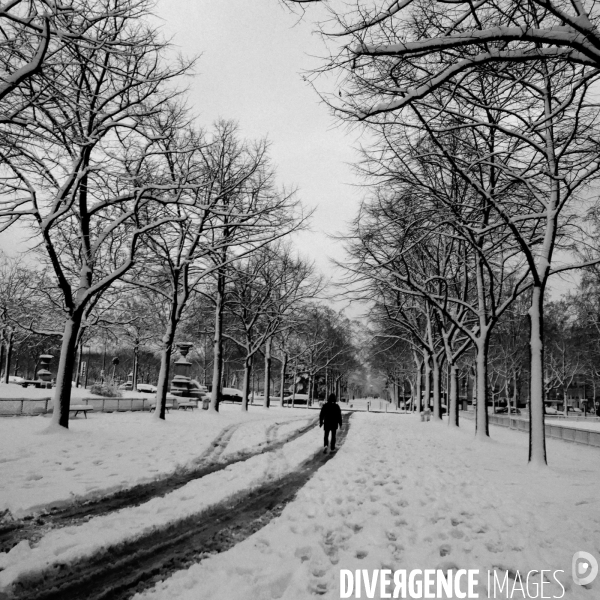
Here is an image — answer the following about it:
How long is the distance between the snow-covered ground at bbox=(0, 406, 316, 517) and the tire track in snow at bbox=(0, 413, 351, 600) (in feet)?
6.79

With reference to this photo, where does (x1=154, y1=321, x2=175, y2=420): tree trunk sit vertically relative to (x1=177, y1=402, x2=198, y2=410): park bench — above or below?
above

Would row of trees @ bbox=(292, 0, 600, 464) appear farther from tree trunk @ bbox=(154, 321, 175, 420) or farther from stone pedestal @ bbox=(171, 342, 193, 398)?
stone pedestal @ bbox=(171, 342, 193, 398)

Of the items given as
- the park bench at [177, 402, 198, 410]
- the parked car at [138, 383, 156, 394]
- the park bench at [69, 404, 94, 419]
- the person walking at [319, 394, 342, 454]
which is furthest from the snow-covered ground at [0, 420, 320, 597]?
the parked car at [138, 383, 156, 394]

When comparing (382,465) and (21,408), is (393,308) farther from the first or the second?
(21,408)

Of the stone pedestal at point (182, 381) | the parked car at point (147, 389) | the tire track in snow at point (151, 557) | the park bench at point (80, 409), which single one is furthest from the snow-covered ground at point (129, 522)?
the parked car at point (147, 389)

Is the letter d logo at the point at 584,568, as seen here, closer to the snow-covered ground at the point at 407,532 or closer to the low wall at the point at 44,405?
the snow-covered ground at the point at 407,532

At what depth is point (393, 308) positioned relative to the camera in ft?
75.7

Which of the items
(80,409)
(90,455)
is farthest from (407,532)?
(80,409)

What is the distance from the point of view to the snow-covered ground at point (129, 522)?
4.05 meters

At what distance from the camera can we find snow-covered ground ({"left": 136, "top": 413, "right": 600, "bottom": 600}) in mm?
3701

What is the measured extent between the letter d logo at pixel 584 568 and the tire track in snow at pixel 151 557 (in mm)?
3240

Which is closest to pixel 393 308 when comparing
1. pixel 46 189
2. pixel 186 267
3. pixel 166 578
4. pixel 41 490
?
pixel 186 267

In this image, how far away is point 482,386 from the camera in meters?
14.5

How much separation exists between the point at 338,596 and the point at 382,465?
6309mm
